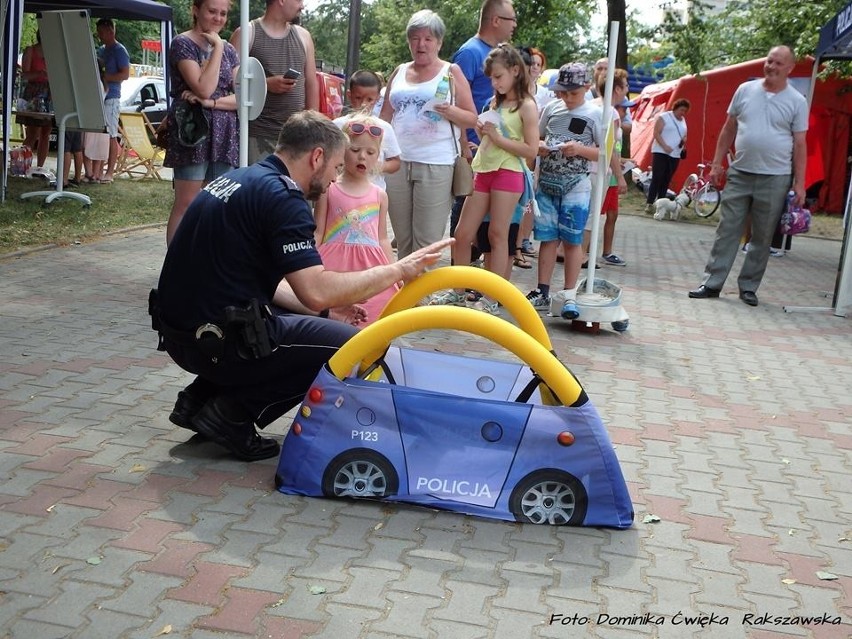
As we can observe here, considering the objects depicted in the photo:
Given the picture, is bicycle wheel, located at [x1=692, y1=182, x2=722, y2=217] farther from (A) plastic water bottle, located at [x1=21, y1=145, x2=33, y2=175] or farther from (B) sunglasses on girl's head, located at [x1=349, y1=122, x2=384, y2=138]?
(B) sunglasses on girl's head, located at [x1=349, y1=122, x2=384, y2=138]

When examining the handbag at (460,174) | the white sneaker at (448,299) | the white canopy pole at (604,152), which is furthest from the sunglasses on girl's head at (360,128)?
the white sneaker at (448,299)

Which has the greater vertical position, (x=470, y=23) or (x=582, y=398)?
(x=470, y=23)

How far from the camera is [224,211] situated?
12.9 ft

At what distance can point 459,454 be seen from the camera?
376 centimetres

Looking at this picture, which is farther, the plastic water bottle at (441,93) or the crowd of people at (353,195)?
the plastic water bottle at (441,93)

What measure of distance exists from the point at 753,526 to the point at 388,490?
145cm

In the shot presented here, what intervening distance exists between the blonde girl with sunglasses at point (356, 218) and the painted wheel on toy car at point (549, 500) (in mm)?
1918

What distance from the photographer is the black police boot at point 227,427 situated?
4156 millimetres

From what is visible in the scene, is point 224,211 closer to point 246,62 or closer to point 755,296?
point 246,62

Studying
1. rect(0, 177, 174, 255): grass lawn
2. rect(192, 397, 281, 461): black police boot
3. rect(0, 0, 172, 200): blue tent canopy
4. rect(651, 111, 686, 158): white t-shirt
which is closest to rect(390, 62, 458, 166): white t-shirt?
rect(192, 397, 281, 461): black police boot

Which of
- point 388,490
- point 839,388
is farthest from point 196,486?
point 839,388

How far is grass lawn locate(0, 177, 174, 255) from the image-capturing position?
953 cm

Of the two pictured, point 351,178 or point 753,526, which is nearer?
point 753,526

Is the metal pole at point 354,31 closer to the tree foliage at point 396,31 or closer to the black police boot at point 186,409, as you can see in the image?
the tree foliage at point 396,31
